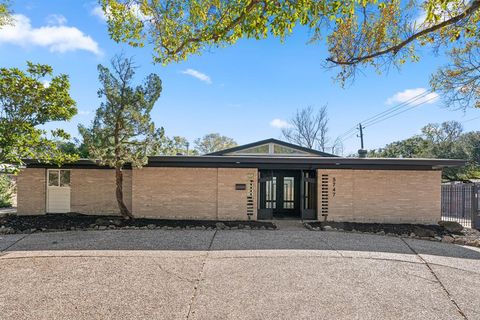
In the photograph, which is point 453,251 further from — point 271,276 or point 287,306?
point 287,306

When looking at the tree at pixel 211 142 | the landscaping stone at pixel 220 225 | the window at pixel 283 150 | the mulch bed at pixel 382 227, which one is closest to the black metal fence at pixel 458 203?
the mulch bed at pixel 382 227

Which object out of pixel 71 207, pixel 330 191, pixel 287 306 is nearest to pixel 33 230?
pixel 71 207

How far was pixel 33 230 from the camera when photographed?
31.9ft

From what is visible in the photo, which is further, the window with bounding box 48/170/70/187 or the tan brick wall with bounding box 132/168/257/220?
the window with bounding box 48/170/70/187

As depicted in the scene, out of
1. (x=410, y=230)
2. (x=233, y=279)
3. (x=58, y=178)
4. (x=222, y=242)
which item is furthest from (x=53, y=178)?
(x=410, y=230)

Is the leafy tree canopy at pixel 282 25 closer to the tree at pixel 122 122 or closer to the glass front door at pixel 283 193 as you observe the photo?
the tree at pixel 122 122

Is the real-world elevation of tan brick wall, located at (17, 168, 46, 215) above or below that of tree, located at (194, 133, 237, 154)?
below

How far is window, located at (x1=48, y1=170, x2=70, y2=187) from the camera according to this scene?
1260 cm

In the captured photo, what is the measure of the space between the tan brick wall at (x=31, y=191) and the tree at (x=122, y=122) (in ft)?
12.9

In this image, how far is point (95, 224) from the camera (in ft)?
34.2

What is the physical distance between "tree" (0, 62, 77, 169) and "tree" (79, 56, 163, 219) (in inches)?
95.7

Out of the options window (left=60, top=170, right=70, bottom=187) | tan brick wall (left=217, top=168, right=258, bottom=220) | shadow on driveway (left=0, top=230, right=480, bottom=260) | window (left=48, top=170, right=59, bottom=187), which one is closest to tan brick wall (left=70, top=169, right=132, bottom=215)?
window (left=60, top=170, right=70, bottom=187)

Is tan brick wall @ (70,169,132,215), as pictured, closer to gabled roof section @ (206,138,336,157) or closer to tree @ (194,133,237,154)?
gabled roof section @ (206,138,336,157)

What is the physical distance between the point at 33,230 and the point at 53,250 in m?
3.27
